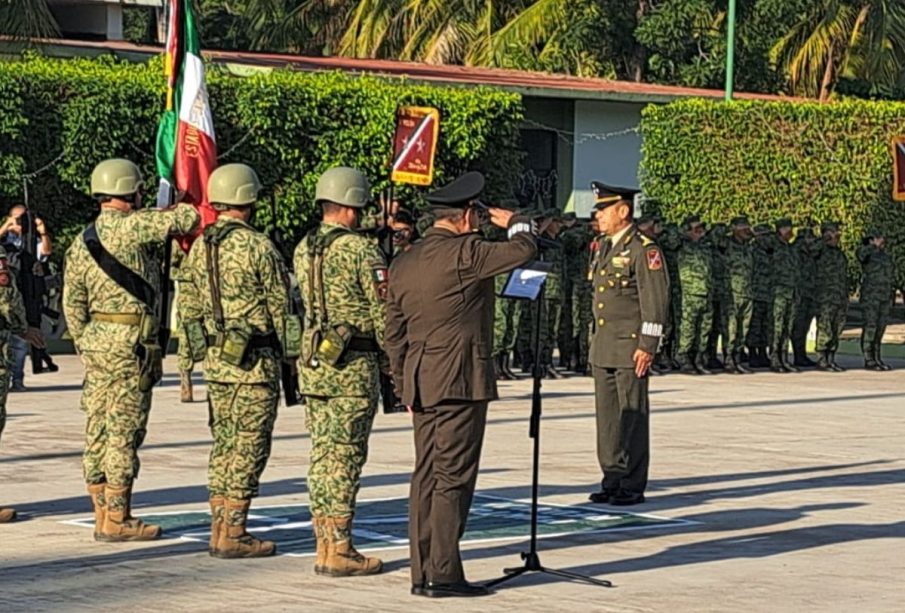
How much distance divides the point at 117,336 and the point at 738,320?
14.9 m

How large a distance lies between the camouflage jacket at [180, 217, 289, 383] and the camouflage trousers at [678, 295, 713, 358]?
565 inches

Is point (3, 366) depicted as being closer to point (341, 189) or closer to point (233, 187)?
point (233, 187)

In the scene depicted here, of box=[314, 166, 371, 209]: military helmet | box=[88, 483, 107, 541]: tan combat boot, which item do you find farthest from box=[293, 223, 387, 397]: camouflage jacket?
box=[88, 483, 107, 541]: tan combat boot

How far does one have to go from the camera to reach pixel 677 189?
3144cm

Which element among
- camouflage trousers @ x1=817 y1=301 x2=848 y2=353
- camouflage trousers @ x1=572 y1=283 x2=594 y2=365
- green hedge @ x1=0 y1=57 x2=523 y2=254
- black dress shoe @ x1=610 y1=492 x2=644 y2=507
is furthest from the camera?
camouflage trousers @ x1=817 y1=301 x2=848 y2=353

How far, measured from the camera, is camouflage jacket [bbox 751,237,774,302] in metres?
25.1

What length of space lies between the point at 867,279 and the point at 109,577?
17.9 metres

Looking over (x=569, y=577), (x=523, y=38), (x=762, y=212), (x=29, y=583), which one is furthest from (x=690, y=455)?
(x=523, y=38)

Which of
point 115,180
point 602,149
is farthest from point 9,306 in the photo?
point 602,149

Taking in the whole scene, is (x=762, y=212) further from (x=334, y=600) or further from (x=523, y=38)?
(x=334, y=600)

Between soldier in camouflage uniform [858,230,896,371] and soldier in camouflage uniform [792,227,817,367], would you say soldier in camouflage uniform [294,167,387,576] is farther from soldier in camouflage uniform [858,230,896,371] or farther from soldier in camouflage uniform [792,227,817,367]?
soldier in camouflage uniform [858,230,896,371]

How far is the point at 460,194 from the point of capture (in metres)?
9.43

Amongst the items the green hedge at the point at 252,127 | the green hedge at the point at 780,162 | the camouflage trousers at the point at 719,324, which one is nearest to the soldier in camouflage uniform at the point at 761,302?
the camouflage trousers at the point at 719,324

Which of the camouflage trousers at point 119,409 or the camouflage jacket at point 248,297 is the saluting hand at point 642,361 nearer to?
the camouflage jacket at point 248,297
